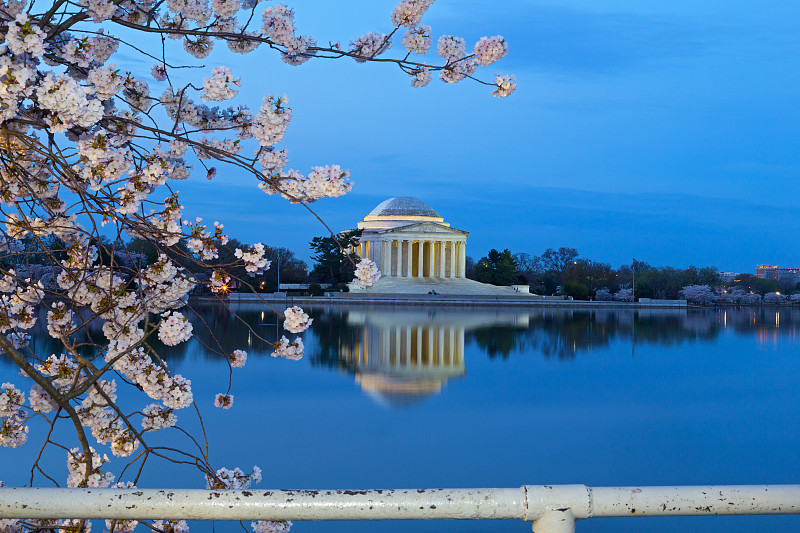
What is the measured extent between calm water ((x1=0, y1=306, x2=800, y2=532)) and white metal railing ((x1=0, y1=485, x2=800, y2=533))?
5845mm

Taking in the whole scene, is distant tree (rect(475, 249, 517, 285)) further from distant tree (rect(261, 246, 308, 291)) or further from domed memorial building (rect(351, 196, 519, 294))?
distant tree (rect(261, 246, 308, 291))

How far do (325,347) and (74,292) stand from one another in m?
19.9

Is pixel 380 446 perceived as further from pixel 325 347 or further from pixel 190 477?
pixel 325 347

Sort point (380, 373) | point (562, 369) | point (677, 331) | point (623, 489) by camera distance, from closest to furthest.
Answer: point (623, 489), point (380, 373), point (562, 369), point (677, 331)

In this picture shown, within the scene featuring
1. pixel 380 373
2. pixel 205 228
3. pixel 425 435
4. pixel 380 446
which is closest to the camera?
pixel 205 228

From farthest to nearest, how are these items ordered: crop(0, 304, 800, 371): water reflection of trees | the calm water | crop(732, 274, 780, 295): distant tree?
crop(732, 274, 780, 295): distant tree, crop(0, 304, 800, 371): water reflection of trees, the calm water

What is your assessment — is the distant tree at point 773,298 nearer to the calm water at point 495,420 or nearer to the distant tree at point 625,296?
the distant tree at point 625,296

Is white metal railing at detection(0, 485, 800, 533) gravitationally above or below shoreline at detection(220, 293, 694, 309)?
above

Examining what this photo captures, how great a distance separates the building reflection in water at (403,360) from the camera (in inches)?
613

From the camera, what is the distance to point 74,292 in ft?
13.4

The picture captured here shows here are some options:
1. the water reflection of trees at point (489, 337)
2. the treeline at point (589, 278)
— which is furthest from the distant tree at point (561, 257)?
the water reflection of trees at point (489, 337)

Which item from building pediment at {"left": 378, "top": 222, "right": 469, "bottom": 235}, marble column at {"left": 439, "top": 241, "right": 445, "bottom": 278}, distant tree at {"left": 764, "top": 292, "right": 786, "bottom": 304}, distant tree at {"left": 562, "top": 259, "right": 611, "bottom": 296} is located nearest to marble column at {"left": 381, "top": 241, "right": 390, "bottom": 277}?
building pediment at {"left": 378, "top": 222, "right": 469, "bottom": 235}

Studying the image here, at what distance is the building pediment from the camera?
8769 cm

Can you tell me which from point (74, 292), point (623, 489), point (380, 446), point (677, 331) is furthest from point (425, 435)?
point (677, 331)
